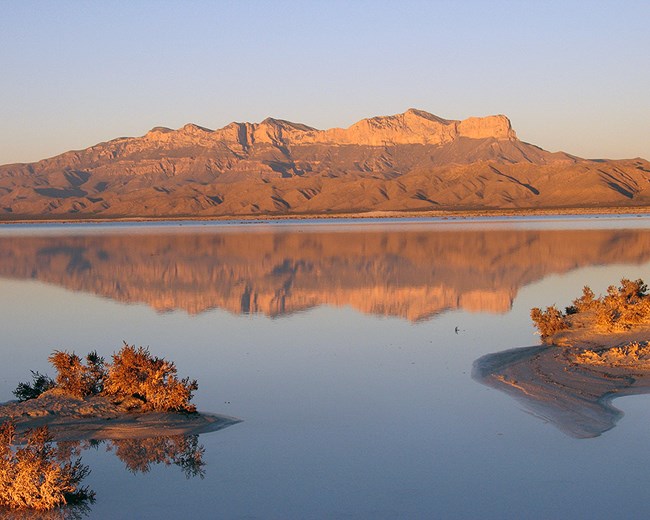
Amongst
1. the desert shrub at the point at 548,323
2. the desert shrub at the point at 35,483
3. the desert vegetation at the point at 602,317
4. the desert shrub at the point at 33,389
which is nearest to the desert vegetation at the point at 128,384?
the desert shrub at the point at 33,389

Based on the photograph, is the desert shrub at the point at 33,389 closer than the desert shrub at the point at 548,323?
Yes

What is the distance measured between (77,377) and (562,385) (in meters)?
8.20

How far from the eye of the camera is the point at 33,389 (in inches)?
543

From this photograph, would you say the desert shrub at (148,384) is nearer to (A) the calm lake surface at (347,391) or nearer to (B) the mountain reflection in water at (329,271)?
(A) the calm lake surface at (347,391)

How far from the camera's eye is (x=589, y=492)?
29.4ft

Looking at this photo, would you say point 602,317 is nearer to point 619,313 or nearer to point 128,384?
point 619,313

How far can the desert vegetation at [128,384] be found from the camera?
1233 cm

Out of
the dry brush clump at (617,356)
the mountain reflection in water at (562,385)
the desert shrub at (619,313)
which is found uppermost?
the desert shrub at (619,313)

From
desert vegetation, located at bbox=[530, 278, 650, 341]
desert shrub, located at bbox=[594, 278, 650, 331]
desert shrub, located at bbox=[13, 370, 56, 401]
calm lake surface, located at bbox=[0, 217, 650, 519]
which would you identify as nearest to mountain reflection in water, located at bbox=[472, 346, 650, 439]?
calm lake surface, located at bbox=[0, 217, 650, 519]

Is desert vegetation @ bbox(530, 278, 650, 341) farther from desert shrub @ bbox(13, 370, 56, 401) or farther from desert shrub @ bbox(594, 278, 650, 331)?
desert shrub @ bbox(13, 370, 56, 401)

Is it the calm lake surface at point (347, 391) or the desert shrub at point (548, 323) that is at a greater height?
the desert shrub at point (548, 323)

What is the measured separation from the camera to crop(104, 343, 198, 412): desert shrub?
12.2 m

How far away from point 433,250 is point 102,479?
39.2m

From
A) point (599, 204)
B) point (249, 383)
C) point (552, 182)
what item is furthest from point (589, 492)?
point (552, 182)
